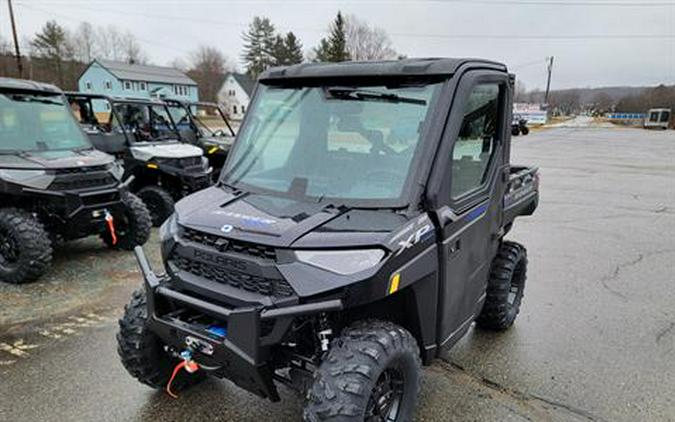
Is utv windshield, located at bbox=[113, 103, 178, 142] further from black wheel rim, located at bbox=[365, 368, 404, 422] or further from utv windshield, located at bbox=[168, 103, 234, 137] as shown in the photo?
black wheel rim, located at bbox=[365, 368, 404, 422]

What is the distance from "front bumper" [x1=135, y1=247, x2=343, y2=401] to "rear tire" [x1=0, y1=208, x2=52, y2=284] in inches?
127

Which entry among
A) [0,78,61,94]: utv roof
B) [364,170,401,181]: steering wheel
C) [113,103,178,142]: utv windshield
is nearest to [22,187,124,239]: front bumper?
[0,78,61,94]: utv roof

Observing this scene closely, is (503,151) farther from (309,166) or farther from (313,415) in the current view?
(313,415)

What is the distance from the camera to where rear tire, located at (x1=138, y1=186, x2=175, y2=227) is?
771 centimetres

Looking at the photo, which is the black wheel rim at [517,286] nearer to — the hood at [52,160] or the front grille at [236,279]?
the front grille at [236,279]

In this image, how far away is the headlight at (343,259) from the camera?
83.6 inches

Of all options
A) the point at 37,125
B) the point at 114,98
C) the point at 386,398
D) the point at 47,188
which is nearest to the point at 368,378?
the point at 386,398

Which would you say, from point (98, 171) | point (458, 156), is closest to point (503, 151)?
point (458, 156)

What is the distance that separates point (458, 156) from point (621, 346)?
2.59 metres

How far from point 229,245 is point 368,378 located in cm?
91

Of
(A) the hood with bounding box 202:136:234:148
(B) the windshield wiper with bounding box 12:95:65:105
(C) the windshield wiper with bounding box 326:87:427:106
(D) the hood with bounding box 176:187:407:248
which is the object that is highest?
(C) the windshield wiper with bounding box 326:87:427:106

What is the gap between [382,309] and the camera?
2.58 metres

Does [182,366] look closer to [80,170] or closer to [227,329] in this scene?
[227,329]

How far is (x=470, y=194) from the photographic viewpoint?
2.93m
